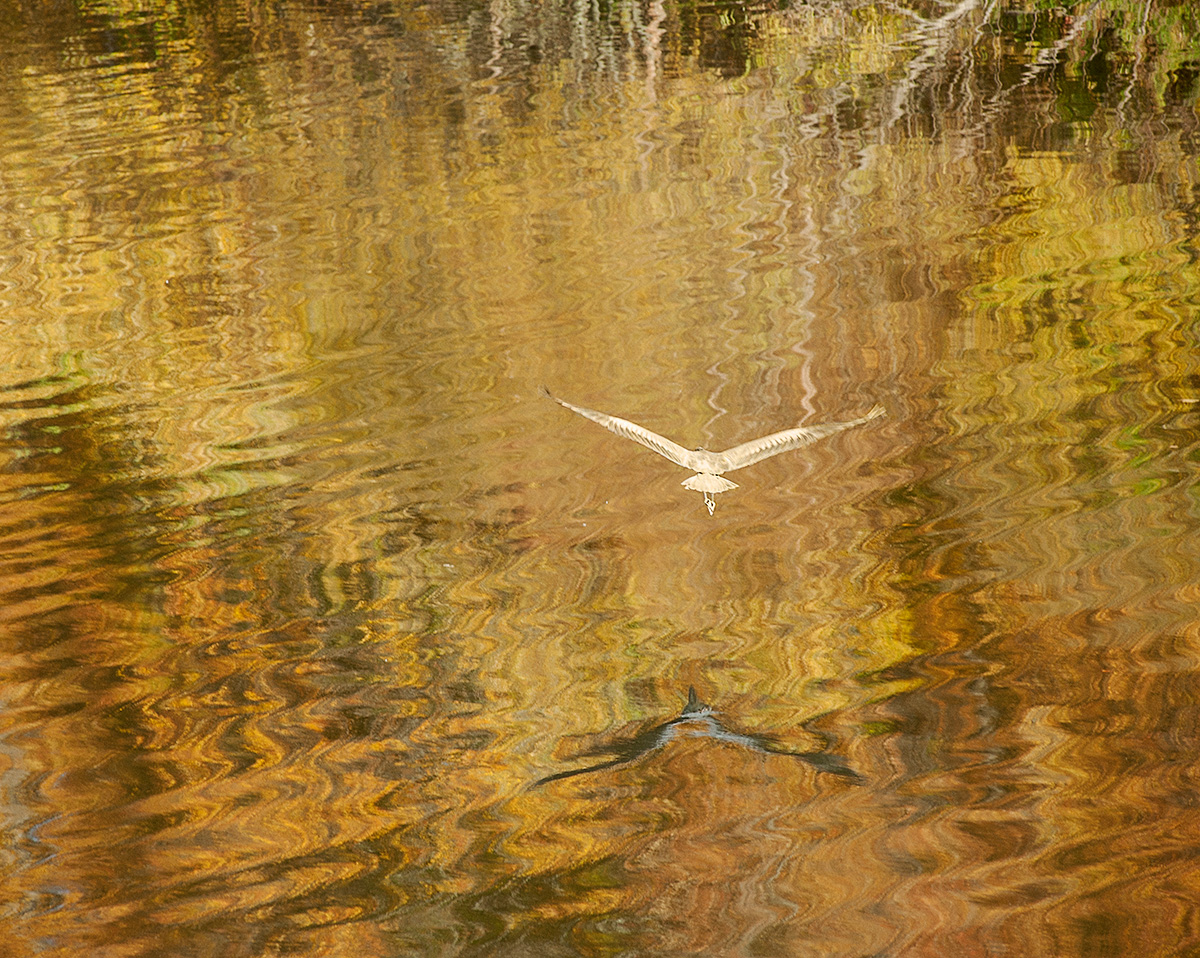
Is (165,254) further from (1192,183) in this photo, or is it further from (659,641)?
(1192,183)

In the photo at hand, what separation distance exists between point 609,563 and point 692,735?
2.15 ft

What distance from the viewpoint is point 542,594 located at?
304 cm

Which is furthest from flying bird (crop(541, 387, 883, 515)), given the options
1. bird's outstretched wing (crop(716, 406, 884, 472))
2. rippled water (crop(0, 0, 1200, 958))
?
rippled water (crop(0, 0, 1200, 958))

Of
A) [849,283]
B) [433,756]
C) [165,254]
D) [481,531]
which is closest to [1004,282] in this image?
[849,283]

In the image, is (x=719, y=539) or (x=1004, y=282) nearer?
(x=719, y=539)

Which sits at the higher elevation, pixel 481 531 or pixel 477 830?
pixel 481 531

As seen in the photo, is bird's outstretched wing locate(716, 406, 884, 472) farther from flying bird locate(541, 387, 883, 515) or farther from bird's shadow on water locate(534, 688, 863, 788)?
bird's shadow on water locate(534, 688, 863, 788)

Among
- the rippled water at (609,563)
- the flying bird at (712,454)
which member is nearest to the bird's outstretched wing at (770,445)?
the flying bird at (712,454)

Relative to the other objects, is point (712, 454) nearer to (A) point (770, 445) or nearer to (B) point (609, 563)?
(A) point (770, 445)

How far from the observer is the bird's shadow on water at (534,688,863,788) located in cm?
250

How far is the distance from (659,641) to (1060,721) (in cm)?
90

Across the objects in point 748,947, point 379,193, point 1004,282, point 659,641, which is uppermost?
point 379,193

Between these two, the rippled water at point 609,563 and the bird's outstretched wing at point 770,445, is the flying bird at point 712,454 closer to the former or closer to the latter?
the bird's outstretched wing at point 770,445

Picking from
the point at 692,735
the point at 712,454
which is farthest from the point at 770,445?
the point at 692,735
